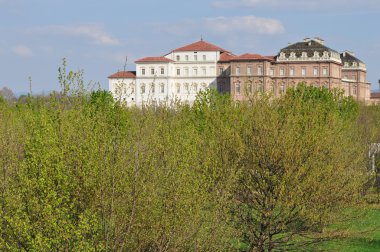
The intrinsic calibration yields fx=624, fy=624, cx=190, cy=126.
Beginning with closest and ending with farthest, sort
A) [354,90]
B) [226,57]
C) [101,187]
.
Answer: [101,187], [226,57], [354,90]

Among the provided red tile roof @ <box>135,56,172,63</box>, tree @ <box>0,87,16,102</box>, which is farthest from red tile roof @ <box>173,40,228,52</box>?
tree @ <box>0,87,16,102</box>

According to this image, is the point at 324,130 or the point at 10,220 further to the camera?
the point at 324,130

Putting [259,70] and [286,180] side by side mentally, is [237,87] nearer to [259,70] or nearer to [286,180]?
[259,70]

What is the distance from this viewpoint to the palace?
109m

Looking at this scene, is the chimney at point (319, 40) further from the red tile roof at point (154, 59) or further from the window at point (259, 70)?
the red tile roof at point (154, 59)

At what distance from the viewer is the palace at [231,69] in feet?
358

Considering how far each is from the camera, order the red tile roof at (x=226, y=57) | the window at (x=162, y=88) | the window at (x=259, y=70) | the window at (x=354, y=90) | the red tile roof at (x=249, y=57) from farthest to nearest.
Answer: the window at (x=354, y=90) < the window at (x=162, y=88) < the red tile roof at (x=226, y=57) < the window at (x=259, y=70) < the red tile roof at (x=249, y=57)

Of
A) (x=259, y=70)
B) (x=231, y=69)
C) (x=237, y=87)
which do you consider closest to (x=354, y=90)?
(x=259, y=70)

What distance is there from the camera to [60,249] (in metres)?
10.4

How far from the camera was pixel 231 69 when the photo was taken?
111062 mm

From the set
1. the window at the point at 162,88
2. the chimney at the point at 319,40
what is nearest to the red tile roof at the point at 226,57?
the window at the point at 162,88

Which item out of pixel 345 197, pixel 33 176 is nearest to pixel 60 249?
pixel 33 176

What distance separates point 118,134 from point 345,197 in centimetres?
906

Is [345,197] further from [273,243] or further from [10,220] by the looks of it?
[10,220]
